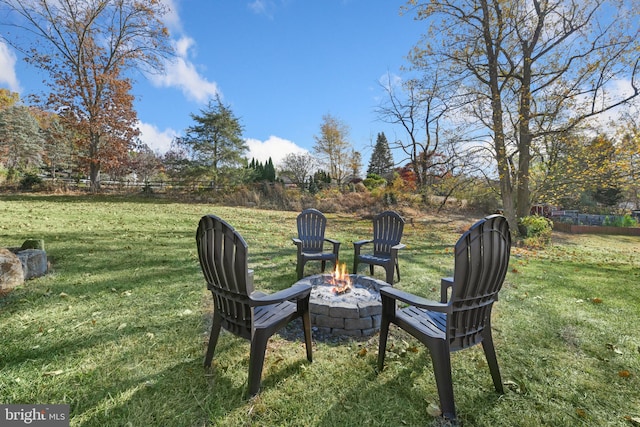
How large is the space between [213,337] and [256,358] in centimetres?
45

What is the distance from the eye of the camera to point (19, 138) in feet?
88.5

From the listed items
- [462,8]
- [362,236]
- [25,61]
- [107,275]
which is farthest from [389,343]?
[25,61]

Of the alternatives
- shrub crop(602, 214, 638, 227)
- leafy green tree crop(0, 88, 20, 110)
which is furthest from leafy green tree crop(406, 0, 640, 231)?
leafy green tree crop(0, 88, 20, 110)

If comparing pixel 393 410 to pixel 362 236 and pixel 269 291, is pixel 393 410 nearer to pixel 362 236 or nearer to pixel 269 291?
pixel 269 291

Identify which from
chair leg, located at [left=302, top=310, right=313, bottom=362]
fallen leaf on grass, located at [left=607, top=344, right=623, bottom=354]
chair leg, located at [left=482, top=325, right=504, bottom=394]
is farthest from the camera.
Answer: fallen leaf on grass, located at [left=607, top=344, right=623, bottom=354]

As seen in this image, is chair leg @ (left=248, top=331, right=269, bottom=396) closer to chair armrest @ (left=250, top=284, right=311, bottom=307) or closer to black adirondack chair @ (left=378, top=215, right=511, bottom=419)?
chair armrest @ (left=250, top=284, right=311, bottom=307)

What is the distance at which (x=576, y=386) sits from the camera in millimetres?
1863

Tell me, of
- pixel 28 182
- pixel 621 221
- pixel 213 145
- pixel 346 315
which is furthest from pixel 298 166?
pixel 346 315

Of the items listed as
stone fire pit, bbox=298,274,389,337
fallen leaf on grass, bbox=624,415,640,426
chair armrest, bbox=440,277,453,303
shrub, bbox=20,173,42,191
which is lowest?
fallen leaf on grass, bbox=624,415,640,426

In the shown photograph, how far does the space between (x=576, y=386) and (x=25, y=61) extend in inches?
891

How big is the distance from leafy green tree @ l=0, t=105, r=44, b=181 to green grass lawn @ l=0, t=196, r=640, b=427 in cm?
3187

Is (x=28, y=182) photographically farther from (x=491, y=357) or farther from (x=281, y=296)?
(x=491, y=357)

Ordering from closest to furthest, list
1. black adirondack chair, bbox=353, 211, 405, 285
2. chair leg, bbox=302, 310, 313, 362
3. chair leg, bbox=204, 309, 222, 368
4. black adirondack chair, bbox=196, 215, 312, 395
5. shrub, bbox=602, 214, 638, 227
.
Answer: black adirondack chair, bbox=196, 215, 312, 395 < chair leg, bbox=204, 309, 222, 368 < chair leg, bbox=302, 310, 313, 362 < black adirondack chair, bbox=353, 211, 405, 285 < shrub, bbox=602, 214, 638, 227

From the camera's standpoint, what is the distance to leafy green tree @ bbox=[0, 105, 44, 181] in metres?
26.1
